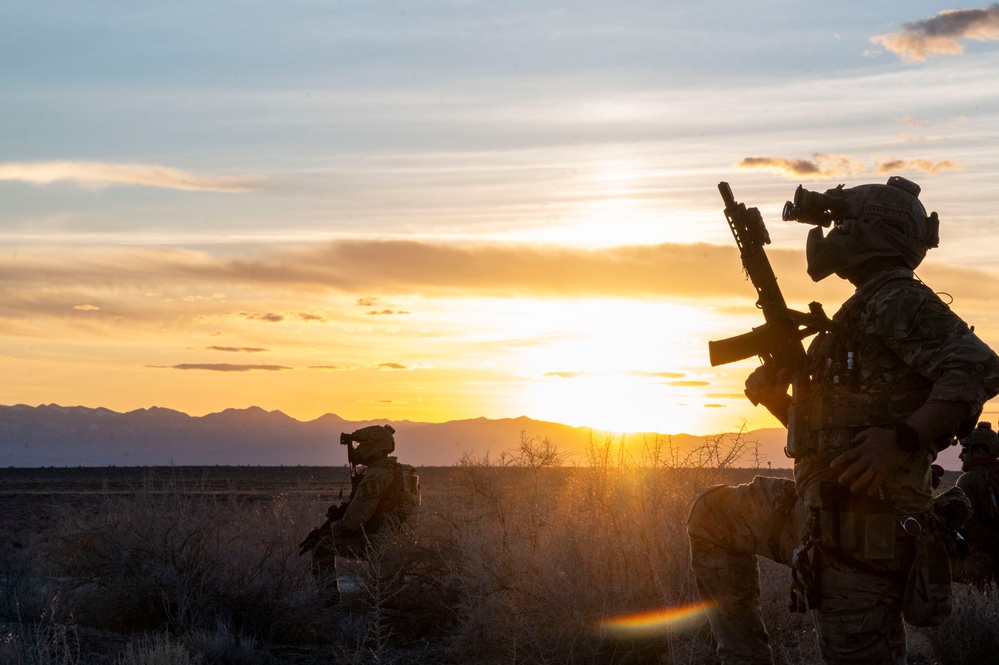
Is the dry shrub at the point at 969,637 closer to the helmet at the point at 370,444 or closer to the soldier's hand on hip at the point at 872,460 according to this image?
the soldier's hand on hip at the point at 872,460

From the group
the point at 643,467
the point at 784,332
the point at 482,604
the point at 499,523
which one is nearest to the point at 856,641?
the point at 784,332

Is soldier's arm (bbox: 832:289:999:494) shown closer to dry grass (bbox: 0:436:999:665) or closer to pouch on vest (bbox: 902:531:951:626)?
pouch on vest (bbox: 902:531:951:626)

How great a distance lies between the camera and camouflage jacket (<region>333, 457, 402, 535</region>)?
35.9ft

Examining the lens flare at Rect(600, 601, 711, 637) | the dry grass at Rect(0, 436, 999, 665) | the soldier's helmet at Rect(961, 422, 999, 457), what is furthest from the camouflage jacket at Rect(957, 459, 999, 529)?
the lens flare at Rect(600, 601, 711, 637)

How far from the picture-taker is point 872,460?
184 inches

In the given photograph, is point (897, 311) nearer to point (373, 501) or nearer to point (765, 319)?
point (765, 319)

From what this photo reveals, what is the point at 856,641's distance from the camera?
4746 mm

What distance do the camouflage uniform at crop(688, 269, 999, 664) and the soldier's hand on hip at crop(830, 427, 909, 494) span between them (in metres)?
0.13

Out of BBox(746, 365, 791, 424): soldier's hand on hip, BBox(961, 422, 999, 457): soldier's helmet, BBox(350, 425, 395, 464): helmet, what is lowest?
BBox(961, 422, 999, 457): soldier's helmet

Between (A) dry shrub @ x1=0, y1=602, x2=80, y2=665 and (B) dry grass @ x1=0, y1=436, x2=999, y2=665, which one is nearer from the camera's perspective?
(A) dry shrub @ x1=0, y1=602, x2=80, y2=665

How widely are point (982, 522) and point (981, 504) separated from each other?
8.7 inches

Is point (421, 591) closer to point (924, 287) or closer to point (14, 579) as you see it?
point (14, 579)

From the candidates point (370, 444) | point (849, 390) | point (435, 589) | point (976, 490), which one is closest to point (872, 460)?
point (849, 390)

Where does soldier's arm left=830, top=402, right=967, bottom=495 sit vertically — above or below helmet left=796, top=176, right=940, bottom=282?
below
